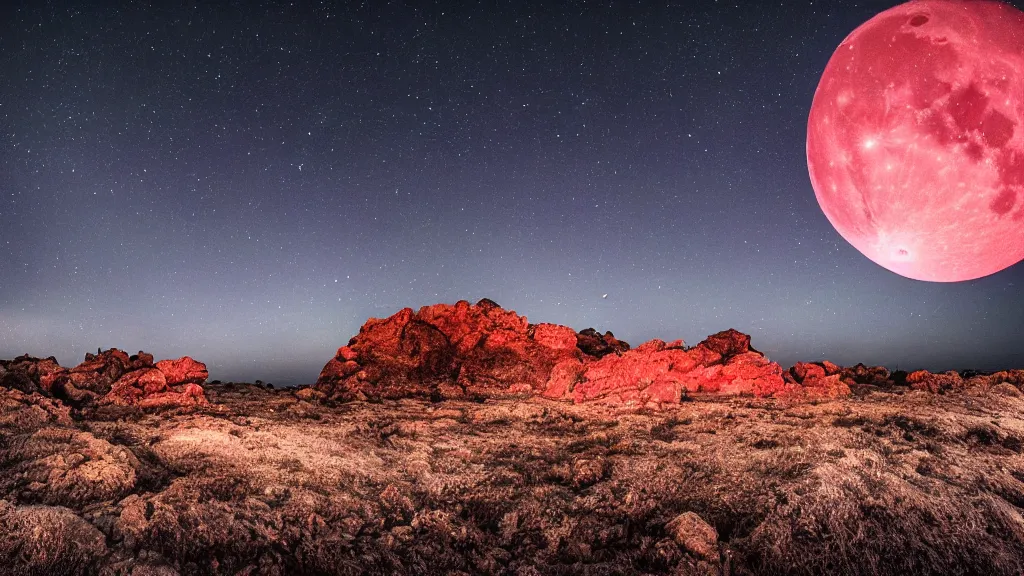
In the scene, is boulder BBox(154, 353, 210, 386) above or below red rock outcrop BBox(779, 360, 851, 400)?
above

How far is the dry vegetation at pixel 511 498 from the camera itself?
7711 mm

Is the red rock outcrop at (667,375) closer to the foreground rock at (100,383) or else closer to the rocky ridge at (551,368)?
the rocky ridge at (551,368)

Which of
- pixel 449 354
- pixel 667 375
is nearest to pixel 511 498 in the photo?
pixel 667 375

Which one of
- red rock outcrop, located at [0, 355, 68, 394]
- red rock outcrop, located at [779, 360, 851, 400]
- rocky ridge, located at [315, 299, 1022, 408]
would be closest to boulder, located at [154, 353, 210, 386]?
red rock outcrop, located at [0, 355, 68, 394]

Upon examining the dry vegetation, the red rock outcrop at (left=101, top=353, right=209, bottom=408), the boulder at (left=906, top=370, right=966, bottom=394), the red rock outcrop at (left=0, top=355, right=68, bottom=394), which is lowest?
the dry vegetation

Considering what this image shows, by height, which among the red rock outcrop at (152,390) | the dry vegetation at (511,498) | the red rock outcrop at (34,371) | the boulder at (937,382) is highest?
the red rock outcrop at (34,371)

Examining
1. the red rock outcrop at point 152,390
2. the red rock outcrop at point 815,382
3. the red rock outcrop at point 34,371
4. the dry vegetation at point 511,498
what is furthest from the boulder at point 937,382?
the red rock outcrop at point 34,371

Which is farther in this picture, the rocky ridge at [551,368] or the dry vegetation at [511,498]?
the rocky ridge at [551,368]

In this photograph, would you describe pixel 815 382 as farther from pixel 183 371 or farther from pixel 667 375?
pixel 183 371

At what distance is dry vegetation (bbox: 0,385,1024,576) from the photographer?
7711 mm

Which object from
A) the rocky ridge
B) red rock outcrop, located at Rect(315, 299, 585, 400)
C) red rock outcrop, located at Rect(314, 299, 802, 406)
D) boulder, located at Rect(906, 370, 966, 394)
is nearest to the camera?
boulder, located at Rect(906, 370, 966, 394)

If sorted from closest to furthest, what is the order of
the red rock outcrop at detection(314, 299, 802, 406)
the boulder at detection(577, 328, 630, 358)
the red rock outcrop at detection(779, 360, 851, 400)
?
the red rock outcrop at detection(779, 360, 851, 400), the red rock outcrop at detection(314, 299, 802, 406), the boulder at detection(577, 328, 630, 358)

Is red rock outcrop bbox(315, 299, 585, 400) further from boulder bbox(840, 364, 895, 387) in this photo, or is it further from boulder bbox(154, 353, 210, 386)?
boulder bbox(840, 364, 895, 387)

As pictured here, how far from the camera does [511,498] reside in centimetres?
1052
